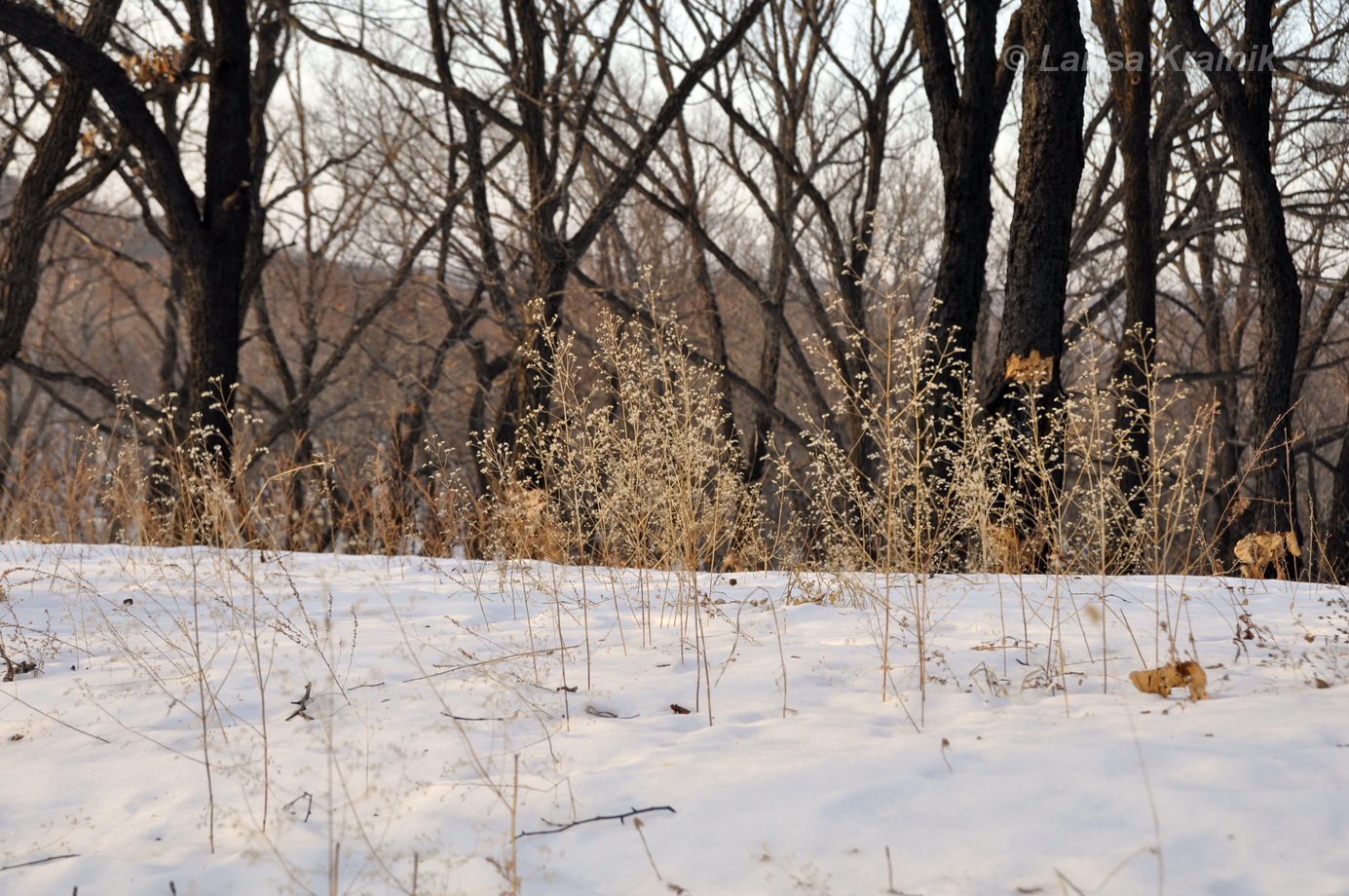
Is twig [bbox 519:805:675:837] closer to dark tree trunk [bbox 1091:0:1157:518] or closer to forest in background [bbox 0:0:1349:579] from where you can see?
forest in background [bbox 0:0:1349:579]

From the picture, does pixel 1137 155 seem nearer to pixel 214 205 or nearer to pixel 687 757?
pixel 214 205

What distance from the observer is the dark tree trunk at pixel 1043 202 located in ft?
17.4

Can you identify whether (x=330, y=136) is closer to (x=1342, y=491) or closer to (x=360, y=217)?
(x=360, y=217)

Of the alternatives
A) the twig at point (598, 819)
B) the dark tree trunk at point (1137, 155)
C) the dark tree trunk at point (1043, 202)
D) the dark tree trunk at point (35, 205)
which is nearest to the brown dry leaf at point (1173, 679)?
the twig at point (598, 819)

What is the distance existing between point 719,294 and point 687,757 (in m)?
17.0

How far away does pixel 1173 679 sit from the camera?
245 cm

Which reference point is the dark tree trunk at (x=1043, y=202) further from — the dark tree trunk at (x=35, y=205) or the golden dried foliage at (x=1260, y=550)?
the dark tree trunk at (x=35, y=205)

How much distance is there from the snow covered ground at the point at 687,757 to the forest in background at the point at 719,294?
0.43m

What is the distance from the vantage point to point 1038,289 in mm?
5375

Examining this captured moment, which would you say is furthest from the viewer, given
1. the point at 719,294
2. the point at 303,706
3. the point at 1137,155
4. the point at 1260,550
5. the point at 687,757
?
the point at 719,294

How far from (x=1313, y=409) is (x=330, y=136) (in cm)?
2161

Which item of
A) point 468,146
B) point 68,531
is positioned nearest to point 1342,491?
point 468,146

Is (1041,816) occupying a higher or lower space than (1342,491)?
lower

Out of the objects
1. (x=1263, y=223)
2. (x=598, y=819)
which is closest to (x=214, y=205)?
(x=598, y=819)
